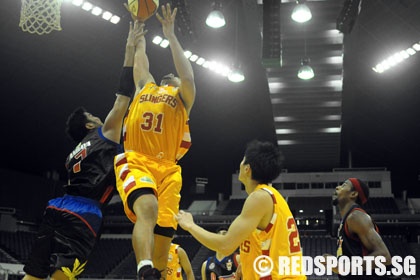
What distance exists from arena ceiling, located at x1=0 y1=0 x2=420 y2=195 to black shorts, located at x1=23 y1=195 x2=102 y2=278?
8825 millimetres

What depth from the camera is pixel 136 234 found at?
339cm

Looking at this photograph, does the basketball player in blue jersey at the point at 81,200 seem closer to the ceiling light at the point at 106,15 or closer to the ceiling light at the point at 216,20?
the ceiling light at the point at 216,20

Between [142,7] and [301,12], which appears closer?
[142,7]

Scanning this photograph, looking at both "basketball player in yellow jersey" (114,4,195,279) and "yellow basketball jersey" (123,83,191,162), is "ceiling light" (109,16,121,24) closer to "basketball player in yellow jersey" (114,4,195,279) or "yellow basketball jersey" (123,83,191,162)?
"basketball player in yellow jersey" (114,4,195,279)

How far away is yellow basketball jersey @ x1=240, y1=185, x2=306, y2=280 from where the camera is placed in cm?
321

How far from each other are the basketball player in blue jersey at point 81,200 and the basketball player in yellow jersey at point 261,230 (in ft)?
3.17

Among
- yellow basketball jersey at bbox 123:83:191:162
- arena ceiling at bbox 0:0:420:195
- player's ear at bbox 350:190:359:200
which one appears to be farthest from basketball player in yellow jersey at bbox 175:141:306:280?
arena ceiling at bbox 0:0:420:195

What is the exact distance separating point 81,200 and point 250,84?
14349 mm

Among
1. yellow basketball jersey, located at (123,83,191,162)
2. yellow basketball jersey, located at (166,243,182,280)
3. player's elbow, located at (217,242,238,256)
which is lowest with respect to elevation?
yellow basketball jersey, located at (166,243,182,280)

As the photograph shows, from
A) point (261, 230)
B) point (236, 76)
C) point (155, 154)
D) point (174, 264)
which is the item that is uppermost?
point (236, 76)

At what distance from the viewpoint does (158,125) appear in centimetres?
414

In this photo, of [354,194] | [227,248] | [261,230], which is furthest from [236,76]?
[227,248]

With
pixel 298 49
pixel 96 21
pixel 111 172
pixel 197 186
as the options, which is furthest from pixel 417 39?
pixel 197 186

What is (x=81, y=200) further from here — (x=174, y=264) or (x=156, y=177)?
(x=174, y=264)
